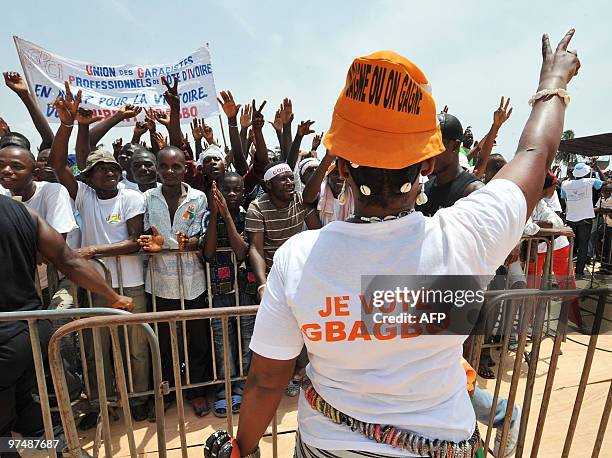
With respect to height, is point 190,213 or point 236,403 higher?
point 190,213

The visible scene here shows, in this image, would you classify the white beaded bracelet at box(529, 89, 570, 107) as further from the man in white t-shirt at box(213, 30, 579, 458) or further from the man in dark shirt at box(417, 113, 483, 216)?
the man in dark shirt at box(417, 113, 483, 216)

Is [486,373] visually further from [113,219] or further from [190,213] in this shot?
[113,219]

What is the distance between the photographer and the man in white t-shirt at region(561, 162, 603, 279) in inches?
335

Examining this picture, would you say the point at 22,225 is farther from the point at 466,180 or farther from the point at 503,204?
the point at 466,180

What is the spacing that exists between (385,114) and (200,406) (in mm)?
3656

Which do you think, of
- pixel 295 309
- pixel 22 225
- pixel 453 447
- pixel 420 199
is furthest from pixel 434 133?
pixel 22 225

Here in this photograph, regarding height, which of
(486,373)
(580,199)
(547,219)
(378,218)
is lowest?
(486,373)

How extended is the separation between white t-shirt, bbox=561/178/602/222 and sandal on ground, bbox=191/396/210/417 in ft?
27.8

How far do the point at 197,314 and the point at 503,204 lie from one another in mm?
1604

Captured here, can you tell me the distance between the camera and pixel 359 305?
1045 millimetres

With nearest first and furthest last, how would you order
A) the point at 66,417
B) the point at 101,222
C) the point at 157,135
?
the point at 66,417 → the point at 101,222 → the point at 157,135

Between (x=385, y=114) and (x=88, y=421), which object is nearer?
(x=385, y=114)

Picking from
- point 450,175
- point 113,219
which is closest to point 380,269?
point 450,175

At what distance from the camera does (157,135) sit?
573cm
